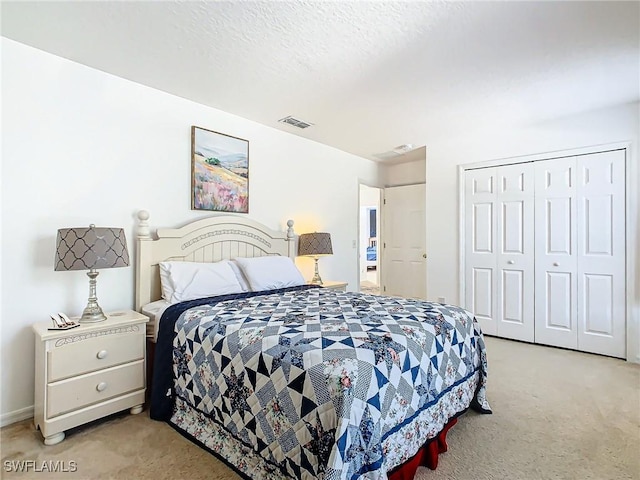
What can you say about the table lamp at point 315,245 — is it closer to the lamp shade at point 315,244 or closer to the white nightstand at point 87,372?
the lamp shade at point 315,244

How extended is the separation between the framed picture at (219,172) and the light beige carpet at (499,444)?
185 cm

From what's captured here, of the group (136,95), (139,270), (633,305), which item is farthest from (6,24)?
(633,305)

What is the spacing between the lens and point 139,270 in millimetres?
2648

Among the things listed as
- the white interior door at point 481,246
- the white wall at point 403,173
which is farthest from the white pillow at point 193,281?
the white wall at point 403,173

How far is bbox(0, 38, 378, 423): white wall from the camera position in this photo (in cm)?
216

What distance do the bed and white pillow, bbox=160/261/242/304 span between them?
12 cm

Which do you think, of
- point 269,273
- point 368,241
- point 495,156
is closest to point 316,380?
point 269,273

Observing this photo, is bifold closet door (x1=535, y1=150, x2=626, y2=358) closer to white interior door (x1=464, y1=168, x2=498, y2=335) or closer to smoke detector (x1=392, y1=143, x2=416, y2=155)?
white interior door (x1=464, y1=168, x2=498, y2=335)

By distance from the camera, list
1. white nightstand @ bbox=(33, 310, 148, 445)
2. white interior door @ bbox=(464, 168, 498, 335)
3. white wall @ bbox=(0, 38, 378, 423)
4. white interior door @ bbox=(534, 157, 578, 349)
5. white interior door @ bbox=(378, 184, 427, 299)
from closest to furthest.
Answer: white nightstand @ bbox=(33, 310, 148, 445) < white wall @ bbox=(0, 38, 378, 423) < white interior door @ bbox=(534, 157, 578, 349) < white interior door @ bbox=(464, 168, 498, 335) < white interior door @ bbox=(378, 184, 427, 299)

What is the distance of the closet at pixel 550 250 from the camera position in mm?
3330

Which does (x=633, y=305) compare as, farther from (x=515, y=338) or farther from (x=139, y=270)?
(x=139, y=270)

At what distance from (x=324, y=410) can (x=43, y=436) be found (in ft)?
5.87

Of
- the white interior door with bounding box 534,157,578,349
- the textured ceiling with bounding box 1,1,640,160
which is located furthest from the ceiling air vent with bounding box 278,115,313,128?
the white interior door with bounding box 534,157,578,349

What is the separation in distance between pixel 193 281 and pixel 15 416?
1.32m
